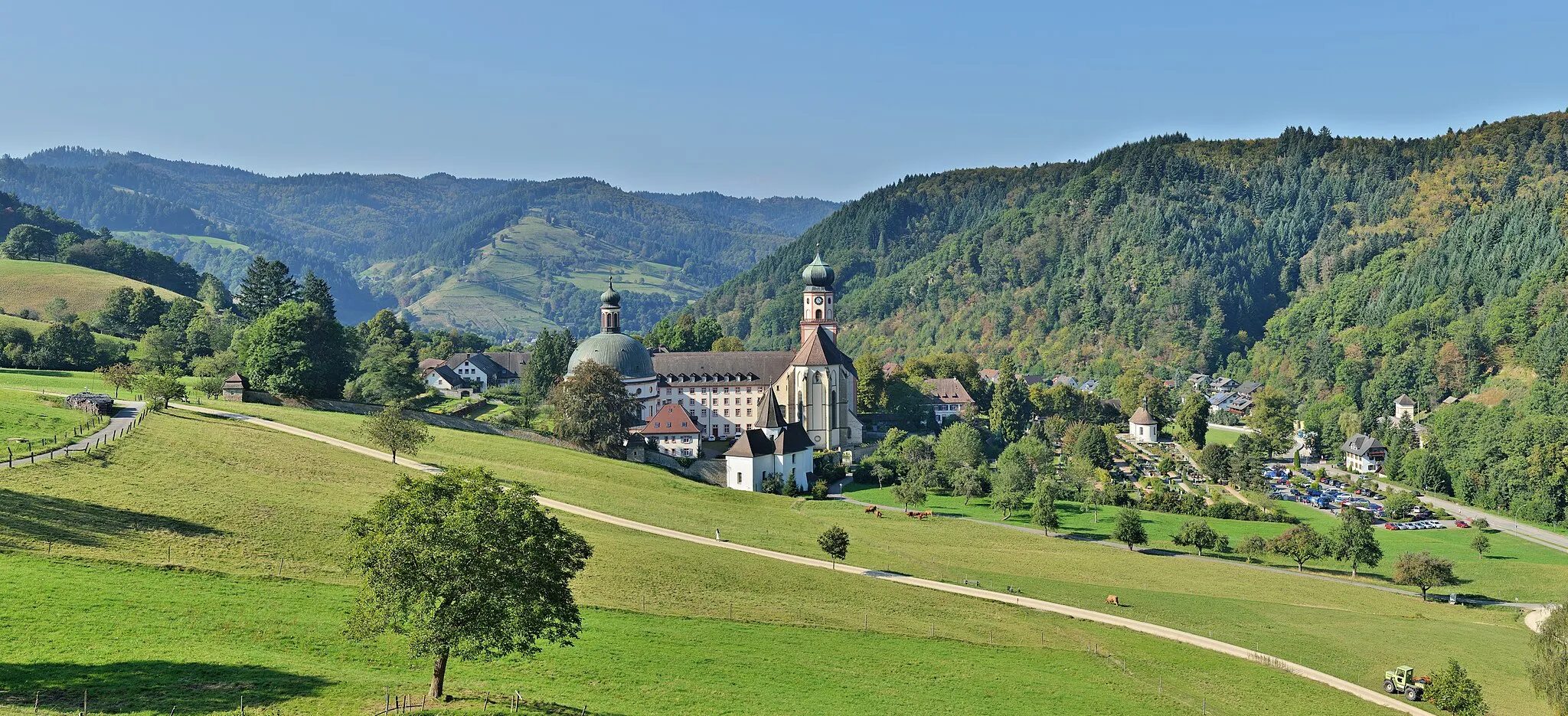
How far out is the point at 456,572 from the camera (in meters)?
32.3

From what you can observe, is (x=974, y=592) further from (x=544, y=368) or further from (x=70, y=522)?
(x=544, y=368)

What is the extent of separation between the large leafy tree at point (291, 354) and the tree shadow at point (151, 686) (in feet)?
224

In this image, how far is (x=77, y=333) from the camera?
106750 mm

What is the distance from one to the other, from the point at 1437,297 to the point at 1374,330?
1199 centimetres

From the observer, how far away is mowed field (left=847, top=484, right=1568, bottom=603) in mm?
75062

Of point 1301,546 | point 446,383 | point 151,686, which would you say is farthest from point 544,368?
point 151,686

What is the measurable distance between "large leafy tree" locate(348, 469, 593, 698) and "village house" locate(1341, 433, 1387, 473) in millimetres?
125211

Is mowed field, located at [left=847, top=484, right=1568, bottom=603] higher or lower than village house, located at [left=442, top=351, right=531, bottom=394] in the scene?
lower

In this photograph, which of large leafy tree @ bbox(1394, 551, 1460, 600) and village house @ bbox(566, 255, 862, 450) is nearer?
large leafy tree @ bbox(1394, 551, 1460, 600)

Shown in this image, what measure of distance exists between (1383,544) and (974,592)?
46.5 meters

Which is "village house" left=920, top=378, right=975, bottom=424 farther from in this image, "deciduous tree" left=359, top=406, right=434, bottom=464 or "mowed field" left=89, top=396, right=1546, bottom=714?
"deciduous tree" left=359, top=406, right=434, bottom=464

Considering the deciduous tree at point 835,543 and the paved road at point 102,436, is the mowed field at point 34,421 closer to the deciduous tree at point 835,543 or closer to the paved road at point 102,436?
the paved road at point 102,436

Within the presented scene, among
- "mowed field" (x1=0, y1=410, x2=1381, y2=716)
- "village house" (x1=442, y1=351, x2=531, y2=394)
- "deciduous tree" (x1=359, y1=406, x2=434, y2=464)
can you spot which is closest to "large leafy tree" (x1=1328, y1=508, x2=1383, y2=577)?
"mowed field" (x1=0, y1=410, x2=1381, y2=716)

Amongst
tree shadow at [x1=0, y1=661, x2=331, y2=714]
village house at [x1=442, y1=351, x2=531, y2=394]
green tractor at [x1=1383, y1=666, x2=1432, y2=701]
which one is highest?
village house at [x1=442, y1=351, x2=531, y2=394]
